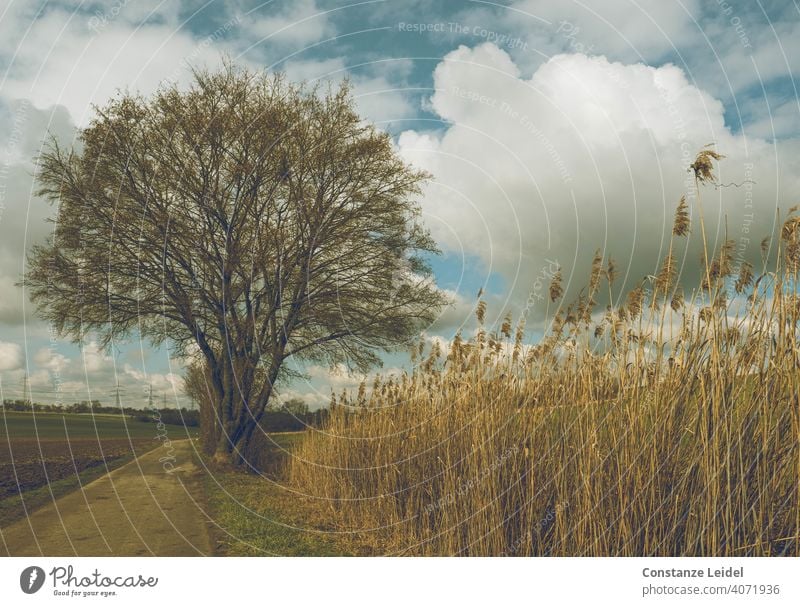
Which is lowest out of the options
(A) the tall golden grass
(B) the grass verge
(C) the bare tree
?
(B) the grass verge

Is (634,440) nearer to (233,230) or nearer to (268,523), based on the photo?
(268,523)

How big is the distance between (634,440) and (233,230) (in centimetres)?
1315

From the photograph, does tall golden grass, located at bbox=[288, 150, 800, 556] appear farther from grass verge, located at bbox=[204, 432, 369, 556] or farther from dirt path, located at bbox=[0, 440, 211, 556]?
dirt path, located at bbox=[0, 440, 211, 556]

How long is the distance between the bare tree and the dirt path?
367cm

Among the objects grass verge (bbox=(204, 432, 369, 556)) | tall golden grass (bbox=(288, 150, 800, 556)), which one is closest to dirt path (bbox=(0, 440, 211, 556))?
grass verge (bbox=(204, 432, 369, 556))

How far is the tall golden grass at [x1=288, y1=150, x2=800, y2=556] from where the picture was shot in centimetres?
407

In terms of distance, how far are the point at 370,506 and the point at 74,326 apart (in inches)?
444

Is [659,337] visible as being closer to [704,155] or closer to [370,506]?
[704,155]

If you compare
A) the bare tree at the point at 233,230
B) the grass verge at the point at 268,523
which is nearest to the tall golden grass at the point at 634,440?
the grass verge at the point at 268,523

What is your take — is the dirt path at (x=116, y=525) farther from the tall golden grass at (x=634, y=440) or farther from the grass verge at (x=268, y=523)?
the tall golden grass at (x=634, y=440)

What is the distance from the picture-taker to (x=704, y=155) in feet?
13.5

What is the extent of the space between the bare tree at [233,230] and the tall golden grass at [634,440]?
9327mm

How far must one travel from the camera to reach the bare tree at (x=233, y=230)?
590 inches
